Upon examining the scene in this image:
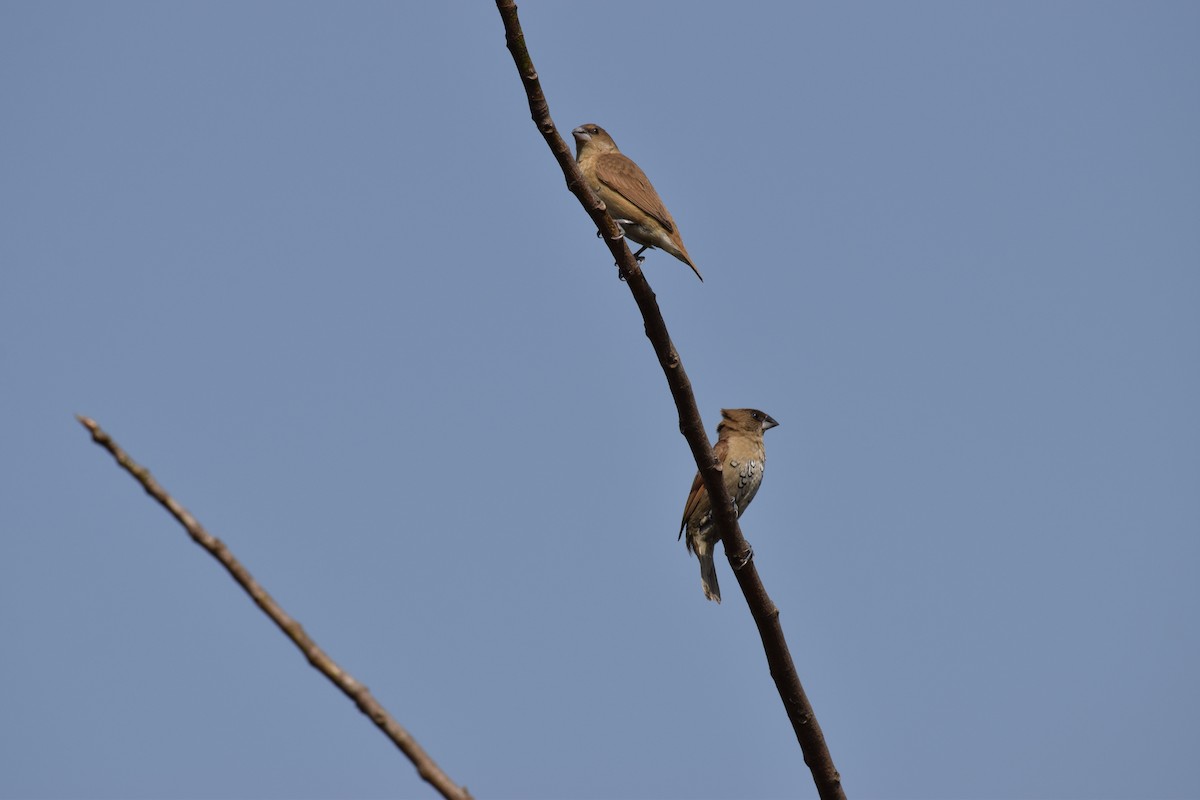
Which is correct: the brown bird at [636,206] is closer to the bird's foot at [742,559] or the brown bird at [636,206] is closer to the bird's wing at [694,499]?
the bird's wing at [694,499]

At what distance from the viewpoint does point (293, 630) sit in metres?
1.67

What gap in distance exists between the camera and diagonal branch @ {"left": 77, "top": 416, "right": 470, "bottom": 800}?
5.16ft

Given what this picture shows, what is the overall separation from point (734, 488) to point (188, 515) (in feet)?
22.4

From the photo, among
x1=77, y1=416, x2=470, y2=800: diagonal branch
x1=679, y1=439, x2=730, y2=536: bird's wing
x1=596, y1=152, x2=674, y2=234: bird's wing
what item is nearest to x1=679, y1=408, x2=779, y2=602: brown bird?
x1=679, y1=439, x2=730, y2=536: bird's wing

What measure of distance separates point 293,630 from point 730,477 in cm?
664

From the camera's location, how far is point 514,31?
3596 millimetres

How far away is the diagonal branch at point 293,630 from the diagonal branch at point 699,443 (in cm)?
188

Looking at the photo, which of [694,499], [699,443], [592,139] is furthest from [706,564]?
[699,443]

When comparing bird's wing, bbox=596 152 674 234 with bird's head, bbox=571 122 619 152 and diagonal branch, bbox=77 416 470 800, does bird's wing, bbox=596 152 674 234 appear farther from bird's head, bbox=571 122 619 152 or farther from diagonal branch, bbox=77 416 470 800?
diagonal branch, bbox=77 416 470 800

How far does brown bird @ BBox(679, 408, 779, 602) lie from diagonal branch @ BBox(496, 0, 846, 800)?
11.3ft

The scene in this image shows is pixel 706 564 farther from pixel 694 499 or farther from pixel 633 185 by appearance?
pixel 633 185

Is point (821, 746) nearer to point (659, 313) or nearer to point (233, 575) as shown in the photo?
point (659, 313)

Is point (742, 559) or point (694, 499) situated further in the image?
A: point (694, 499)

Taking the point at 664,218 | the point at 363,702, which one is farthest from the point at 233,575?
the point at 664,218
